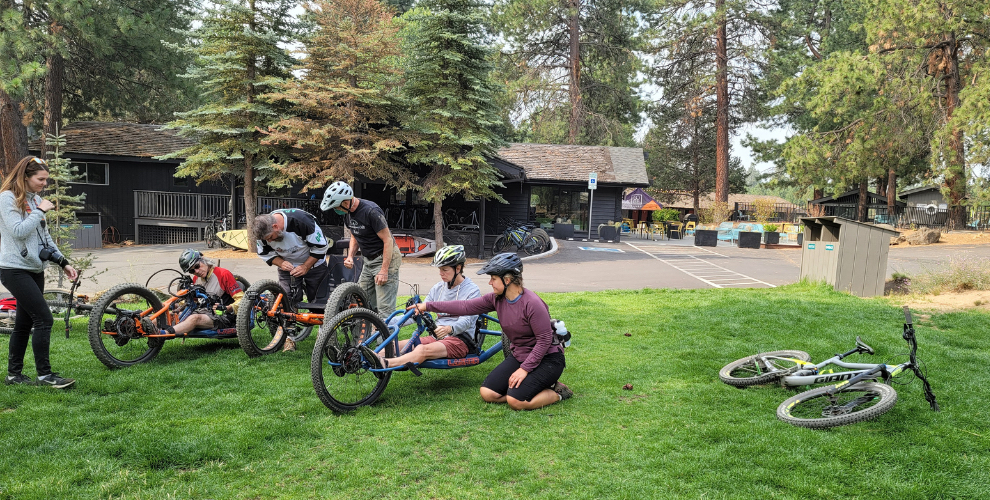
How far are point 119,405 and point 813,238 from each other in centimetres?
1152

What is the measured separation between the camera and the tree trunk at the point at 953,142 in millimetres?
24188

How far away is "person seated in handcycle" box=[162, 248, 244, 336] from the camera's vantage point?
19.2 ft

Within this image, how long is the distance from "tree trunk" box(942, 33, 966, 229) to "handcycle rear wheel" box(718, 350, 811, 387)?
79.8 feet

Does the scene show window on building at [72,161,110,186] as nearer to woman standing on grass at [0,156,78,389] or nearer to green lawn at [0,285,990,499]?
green lawn at [0,285,990,499]

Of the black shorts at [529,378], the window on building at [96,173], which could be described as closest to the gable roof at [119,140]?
the window on building at [96,173]

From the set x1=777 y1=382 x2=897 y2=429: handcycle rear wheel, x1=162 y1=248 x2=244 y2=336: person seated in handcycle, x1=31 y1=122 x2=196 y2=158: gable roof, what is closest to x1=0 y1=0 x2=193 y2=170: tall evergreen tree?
x1=31 y1=122 x2=196 y2=158: gable roof

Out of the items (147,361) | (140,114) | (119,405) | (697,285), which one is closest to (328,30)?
(697,285)

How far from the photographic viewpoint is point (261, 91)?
1841 centimetres

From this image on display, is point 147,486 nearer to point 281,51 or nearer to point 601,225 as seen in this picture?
point 281,51

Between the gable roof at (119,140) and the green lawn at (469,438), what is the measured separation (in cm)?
2080

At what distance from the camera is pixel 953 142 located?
79.1 feet

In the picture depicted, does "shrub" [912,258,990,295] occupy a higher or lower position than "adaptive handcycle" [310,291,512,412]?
higher

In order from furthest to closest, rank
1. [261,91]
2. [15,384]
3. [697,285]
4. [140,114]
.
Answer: [140,114]
[261,91]
[697,285]
[15,384]

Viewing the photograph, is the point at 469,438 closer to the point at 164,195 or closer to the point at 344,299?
the point at 344,299
